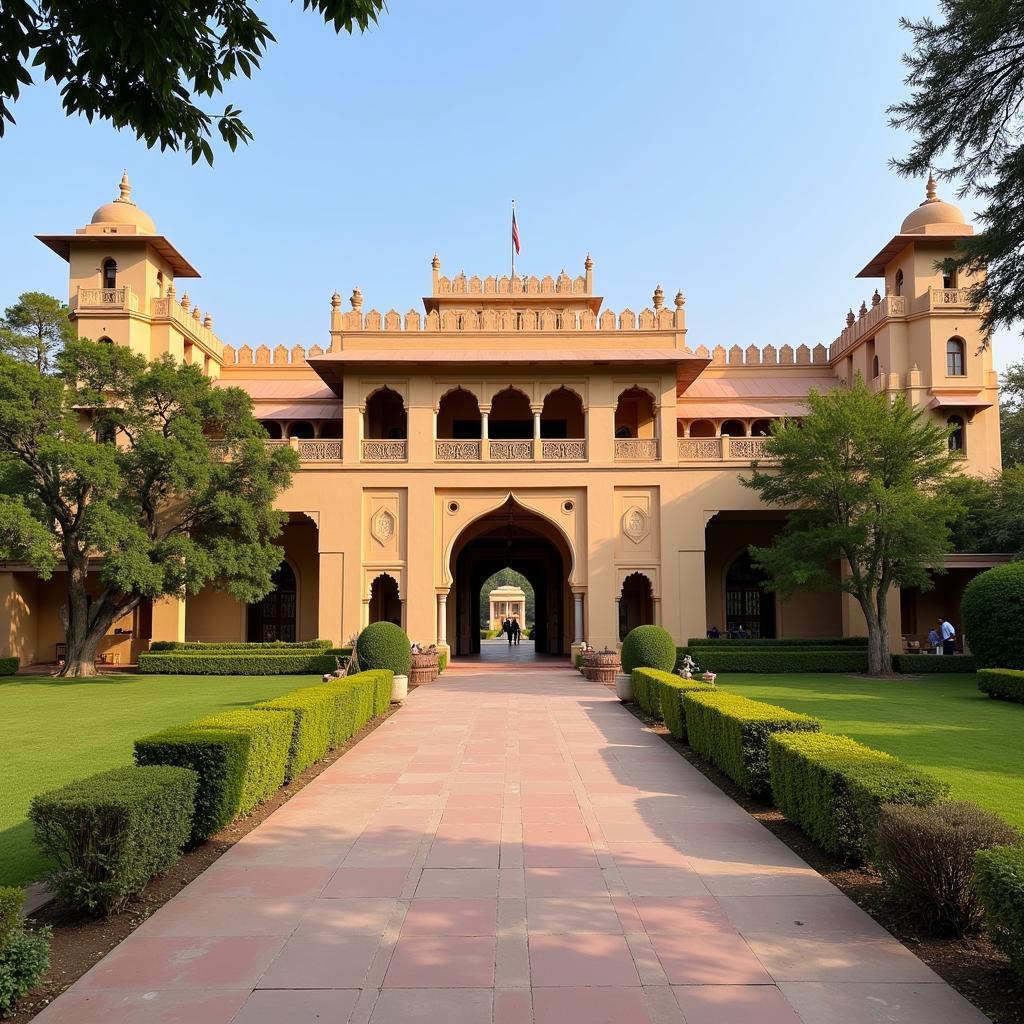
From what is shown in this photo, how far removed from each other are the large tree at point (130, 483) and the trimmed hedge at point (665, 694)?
12.7 metres

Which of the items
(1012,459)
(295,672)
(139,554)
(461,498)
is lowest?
(295,672)

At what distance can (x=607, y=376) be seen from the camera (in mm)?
26844

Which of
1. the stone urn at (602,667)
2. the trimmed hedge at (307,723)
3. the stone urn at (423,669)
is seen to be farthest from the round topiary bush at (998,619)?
the trimmed hedge at (307,723)

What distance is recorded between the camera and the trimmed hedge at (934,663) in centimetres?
2344

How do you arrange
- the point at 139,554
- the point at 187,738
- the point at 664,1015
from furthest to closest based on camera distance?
the point at 139,554 < the point at 187,738 < the point at 664,1015

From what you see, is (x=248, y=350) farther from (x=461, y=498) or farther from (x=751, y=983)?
(x=751, y=983)

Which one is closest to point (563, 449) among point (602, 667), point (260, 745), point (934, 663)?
point (602, 667)

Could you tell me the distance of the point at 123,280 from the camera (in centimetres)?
2806

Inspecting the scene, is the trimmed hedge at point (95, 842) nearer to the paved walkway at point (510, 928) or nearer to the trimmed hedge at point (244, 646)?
the paved walkway at point (510, 928)

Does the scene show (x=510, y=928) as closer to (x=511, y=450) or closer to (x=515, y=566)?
(x=511, y=450)

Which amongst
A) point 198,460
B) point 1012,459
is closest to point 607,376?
point 198,460

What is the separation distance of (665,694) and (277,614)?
66.3 feet

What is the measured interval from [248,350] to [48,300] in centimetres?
941

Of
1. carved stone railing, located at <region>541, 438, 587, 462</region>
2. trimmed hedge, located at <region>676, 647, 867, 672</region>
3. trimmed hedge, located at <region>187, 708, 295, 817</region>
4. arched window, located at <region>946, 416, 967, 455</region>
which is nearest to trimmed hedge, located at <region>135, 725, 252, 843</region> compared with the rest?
trimmed hedge, located at <region>187, 708, 295, 817</region>
